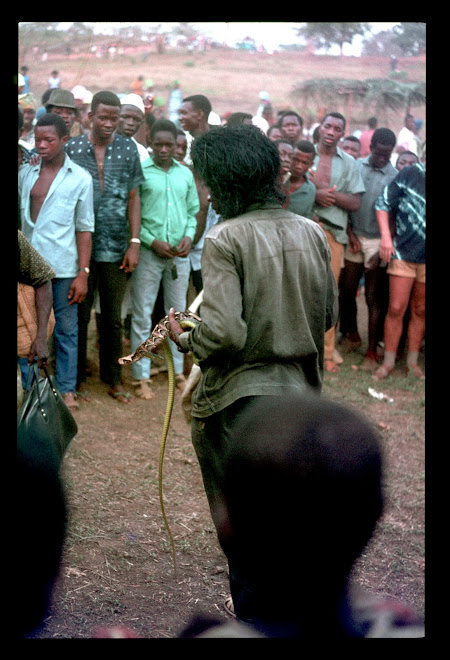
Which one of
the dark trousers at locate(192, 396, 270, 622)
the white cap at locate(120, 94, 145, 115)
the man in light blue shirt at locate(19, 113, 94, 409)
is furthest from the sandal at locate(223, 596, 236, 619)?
the white cap at locate(120, 94, 145, 115)

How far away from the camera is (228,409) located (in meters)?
3.05

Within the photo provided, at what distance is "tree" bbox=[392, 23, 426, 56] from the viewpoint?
95.8ft

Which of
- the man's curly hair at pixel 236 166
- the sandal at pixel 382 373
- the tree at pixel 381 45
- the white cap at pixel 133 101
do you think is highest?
the tree at pixel 381 45

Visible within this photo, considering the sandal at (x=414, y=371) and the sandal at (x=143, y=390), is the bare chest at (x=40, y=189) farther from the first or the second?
the sandal at (x=414, y=371)

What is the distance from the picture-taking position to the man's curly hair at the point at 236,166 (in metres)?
3.03

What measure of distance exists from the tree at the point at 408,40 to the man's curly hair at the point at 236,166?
28.6 m

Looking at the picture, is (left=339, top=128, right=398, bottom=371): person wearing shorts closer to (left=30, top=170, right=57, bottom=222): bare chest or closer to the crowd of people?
the crowd of people

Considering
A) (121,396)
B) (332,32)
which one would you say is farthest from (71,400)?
(332,32)

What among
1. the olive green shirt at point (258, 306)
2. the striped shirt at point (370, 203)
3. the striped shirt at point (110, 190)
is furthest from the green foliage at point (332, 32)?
the olive green shirt at point (258, 306)

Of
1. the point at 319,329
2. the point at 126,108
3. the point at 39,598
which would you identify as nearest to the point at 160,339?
the point at 319,329

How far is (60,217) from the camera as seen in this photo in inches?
218

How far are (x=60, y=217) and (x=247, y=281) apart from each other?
9.73 ft

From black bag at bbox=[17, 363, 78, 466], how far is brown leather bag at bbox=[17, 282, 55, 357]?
0.12 metres

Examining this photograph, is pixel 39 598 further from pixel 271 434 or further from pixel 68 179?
pixel 68 179
